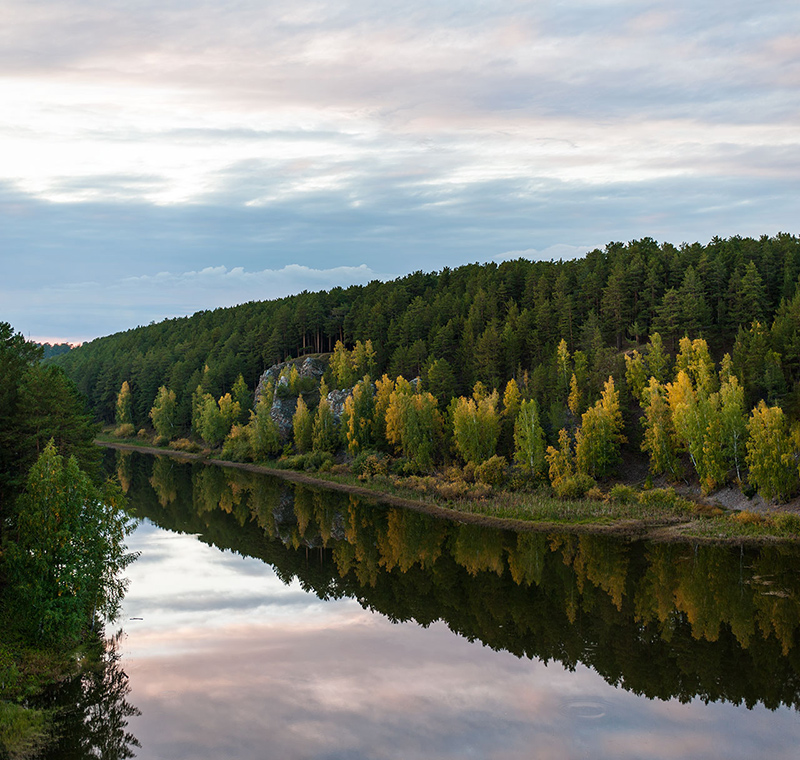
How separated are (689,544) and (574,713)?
3014cm

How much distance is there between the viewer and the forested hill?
8388 centimetres

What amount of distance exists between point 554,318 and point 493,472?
3296 cm

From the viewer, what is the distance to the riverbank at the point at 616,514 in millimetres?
54844

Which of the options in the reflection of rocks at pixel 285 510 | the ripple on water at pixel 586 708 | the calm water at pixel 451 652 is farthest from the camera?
the reflection of rocks at pixel 285 510

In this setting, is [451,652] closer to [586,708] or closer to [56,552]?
[586,708]

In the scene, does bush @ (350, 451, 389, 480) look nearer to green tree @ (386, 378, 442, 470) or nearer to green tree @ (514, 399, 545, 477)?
green tree @ (386, 378, 442, 470)

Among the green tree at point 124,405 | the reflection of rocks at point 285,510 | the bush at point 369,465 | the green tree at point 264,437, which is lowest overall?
the reflection of rocks at point 285,510

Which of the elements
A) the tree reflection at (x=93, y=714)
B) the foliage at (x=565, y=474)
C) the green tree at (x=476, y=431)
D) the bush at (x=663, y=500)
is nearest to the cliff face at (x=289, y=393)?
the green tree at (x=476, y=431)

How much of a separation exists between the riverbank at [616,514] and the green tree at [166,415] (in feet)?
247

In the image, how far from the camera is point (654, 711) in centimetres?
2916

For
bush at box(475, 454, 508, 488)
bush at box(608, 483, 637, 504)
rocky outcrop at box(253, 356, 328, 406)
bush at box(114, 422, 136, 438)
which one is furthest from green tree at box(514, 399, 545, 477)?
bush at box(114, 422, 136, 438)

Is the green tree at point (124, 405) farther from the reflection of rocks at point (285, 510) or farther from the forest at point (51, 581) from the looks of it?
the forest at point (51, 581)

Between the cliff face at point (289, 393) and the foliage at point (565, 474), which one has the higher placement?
the cliff face at point (289, 393)

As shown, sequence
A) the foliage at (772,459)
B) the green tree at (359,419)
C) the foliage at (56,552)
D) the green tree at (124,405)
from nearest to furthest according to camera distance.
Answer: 1. the foliage at (56,552)
2. the foliage at (772,459)
3. the green tree at (359,419)
4. the green tree at (124,405)
